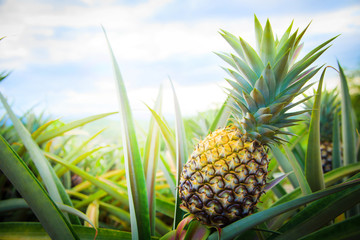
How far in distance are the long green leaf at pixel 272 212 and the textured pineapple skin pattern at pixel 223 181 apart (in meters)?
0.07

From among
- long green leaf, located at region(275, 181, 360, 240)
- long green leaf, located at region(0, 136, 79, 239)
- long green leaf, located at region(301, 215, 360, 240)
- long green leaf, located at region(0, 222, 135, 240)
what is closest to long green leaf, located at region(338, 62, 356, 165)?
long green leaf, located at region(275, 181, 360, 240)

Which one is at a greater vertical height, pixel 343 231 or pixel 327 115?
pixel 327 115

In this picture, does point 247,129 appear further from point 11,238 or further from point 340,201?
point 11,238

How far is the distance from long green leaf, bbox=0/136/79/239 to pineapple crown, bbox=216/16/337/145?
23.6 inches

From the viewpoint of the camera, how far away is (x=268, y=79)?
0.68 metres

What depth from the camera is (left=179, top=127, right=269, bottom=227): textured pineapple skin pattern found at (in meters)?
0.62

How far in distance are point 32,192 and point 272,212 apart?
2.00 feet

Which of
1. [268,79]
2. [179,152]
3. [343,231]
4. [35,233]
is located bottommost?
[35,233]

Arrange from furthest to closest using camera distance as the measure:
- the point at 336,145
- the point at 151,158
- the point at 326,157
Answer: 1. the point at 326,157
2. the point at 336,145
3. the point at 151,158

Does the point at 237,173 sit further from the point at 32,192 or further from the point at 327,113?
the point at 327,113

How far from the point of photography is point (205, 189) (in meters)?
0.64

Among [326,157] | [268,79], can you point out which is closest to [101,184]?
[268,79]

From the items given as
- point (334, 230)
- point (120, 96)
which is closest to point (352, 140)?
point (334, 230)

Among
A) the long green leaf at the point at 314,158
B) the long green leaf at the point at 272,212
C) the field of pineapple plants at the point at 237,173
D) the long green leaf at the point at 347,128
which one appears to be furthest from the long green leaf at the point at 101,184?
the long green leaf at the point at 347,128
